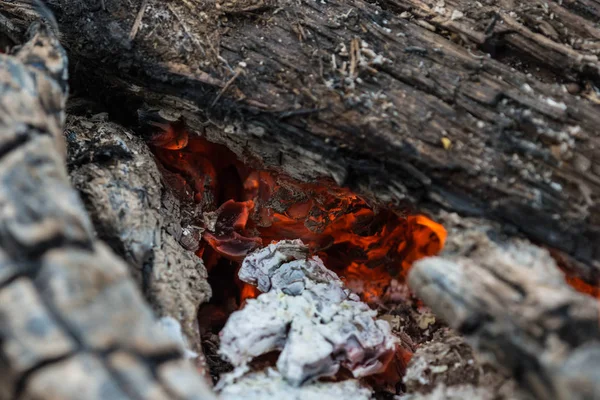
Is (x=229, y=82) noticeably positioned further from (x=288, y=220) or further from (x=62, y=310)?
(x=62, y=310)

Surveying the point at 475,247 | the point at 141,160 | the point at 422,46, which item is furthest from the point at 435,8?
the point at 141,160

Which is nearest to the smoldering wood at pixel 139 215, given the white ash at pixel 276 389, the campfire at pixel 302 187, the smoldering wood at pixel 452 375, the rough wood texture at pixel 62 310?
the campfire at pixel 302 187

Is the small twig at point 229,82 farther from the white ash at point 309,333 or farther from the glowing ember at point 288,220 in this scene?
the white ash at point 309,333

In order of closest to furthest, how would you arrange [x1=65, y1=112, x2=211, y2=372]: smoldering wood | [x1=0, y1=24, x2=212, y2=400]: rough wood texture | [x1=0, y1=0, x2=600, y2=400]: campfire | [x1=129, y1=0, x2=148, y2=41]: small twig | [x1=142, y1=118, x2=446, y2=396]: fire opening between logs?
[x1=0, y1=24, x2=212, y2=400]: rough wood texture, [x1=0, y1=0, x2=600, y2=400]: campfire, [x1=65, y1=112, x2=211, y2=372]: smoldering wood, [x1=142, y1=118, x2=446, y2=396]: fire opening between logs, [x1=129, y1=0, x2=148, y2=41]: small twig

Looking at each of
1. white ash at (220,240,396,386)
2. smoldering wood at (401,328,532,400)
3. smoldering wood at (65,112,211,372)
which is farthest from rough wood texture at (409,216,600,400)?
smoldering wood at (65,112,211,372)

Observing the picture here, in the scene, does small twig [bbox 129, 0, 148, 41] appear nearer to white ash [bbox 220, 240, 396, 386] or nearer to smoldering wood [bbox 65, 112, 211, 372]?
smoldering wood [bbox 65, 112, 211, 372]

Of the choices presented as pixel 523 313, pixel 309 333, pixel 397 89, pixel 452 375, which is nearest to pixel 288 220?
pixel 309 333
